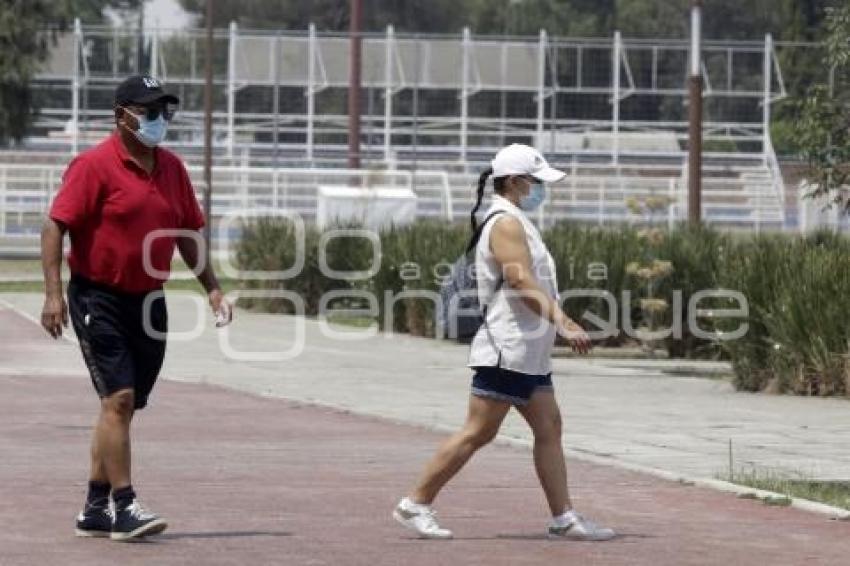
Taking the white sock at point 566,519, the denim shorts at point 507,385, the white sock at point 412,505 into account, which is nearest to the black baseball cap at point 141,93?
the denim shorts at point 507,385

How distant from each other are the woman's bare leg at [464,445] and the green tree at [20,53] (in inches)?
1649

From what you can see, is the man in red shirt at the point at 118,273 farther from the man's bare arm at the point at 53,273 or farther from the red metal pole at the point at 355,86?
the red metal pole at the point at 355,86

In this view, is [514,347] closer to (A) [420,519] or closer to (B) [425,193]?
(A) [420,519]

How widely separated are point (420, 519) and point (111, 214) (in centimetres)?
187

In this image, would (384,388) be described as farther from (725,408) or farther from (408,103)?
(408,103)

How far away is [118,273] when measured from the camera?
9.85 m

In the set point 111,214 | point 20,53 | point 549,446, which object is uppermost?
point 20,53

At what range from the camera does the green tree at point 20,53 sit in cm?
5112

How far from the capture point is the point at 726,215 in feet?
165

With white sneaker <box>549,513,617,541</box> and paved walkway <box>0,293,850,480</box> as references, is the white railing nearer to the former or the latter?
paved walkway <box>0,293,850,480</box>

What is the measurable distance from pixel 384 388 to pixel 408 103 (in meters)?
42.3

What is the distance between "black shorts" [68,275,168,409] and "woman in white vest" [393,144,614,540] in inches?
50.2

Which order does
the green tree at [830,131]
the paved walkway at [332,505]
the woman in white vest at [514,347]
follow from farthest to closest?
the green tree at [830,131] < the woman in white vest at [514,347] < the paved walkway at [332,505]

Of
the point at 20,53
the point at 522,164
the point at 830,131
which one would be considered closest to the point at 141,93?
the point at 522,164
